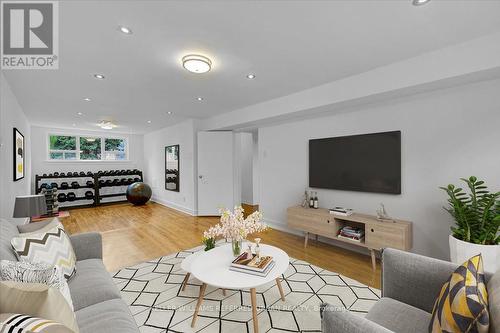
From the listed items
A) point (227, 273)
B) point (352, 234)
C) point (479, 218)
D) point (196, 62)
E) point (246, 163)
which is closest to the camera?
point (227, 273)

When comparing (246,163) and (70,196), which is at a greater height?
(246,163)

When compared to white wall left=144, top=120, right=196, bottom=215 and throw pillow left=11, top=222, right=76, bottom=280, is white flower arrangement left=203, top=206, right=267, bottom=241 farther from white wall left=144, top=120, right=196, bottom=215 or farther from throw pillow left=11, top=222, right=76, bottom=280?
white wall left=144, top=120, right=196, bottom=215

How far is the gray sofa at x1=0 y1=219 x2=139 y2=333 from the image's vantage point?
1.22 metres

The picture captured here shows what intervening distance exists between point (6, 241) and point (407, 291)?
8.87 feet

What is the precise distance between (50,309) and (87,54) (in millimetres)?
2386

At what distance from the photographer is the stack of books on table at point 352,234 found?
296cm

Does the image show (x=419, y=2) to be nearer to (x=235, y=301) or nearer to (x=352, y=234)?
(x=352, y=234)

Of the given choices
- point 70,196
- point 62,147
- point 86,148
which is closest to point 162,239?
point 70,196

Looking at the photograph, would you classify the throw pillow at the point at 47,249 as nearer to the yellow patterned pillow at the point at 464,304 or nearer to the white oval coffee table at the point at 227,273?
the white oval coffee table at the point at 227,273

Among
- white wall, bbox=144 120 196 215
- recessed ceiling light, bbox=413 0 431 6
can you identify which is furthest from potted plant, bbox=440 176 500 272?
white wall, bbox=144 120 196 215

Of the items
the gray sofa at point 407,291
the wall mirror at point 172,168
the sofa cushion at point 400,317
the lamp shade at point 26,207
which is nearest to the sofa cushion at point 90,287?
the lamp shade at point 26,207

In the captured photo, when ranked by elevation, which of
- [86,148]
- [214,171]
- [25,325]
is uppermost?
[86,148]

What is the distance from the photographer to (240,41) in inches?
81.0

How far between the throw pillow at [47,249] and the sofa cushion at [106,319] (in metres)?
0.44
